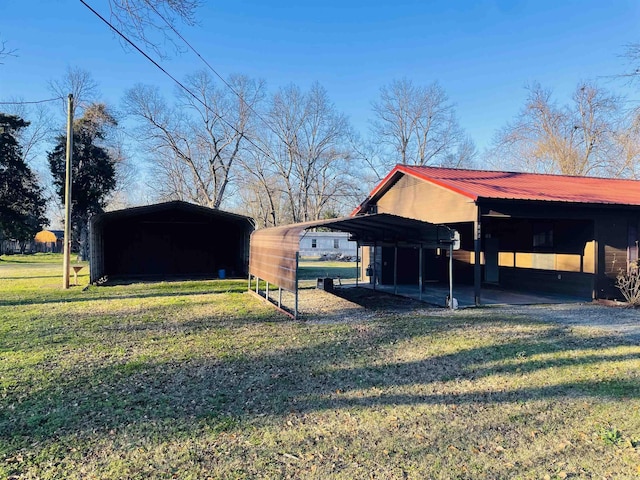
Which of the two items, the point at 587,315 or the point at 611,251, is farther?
the point at 611,251

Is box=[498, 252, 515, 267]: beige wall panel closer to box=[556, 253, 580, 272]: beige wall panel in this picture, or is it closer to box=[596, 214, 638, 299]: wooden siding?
box=[556, 253, 580, 272]: beige wall panel

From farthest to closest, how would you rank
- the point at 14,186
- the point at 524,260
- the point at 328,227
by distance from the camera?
the point at 14,186
the point at 524,260
the point at 328,227

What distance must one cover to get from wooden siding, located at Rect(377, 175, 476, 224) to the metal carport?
0.97 meters

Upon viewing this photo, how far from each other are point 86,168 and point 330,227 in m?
22.8

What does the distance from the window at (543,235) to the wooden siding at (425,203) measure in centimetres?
334

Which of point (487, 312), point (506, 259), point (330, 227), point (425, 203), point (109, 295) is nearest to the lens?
point (487, 312)

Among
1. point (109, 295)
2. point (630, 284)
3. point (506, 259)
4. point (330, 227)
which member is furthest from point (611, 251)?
point (109, 295)

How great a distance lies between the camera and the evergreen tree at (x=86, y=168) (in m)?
26.4

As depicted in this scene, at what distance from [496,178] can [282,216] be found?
1267 inches

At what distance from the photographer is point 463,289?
1343cm

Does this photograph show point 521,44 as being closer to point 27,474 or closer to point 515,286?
point 515,286

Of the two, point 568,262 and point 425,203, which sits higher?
point 425,203

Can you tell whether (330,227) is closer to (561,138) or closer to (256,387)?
(256,387)

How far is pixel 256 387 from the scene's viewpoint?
4.37 metres
